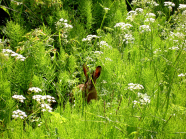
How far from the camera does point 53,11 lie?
3920mm

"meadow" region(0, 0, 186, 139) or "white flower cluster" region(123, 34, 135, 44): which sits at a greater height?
"white flower cluster" region(123, 34, 135, 44)

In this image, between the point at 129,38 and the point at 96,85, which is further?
the point at 129,38

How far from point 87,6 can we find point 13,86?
222 centimetres

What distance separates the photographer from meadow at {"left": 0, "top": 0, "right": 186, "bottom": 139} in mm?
1716

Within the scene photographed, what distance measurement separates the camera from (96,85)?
277cm

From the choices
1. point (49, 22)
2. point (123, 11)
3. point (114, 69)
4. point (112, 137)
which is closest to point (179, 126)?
point (112, 137)

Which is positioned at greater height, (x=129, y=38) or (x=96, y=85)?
(x=129, y=38)

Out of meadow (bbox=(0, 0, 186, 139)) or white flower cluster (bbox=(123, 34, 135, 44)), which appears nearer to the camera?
meadow (bbox=(0, 0, 186, 139))

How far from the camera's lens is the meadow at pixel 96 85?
5.63ft

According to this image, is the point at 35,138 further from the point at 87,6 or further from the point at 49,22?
the point at 87,6

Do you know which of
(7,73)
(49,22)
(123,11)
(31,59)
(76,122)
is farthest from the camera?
(123,11)

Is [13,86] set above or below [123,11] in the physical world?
below

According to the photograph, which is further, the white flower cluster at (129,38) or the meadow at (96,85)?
the white flower cluster at (129,38)

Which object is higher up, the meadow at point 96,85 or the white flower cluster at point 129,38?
the white flower cluster at point 129,38
